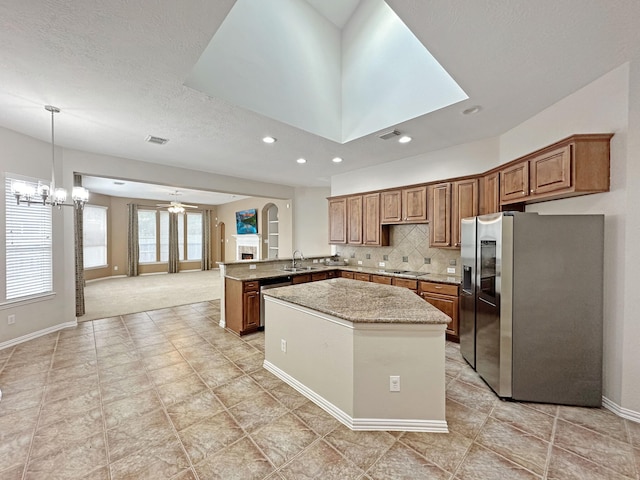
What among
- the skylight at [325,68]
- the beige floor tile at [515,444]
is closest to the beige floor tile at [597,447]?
the beige floor tile at [515,444]

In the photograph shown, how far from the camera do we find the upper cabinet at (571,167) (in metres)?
2.27

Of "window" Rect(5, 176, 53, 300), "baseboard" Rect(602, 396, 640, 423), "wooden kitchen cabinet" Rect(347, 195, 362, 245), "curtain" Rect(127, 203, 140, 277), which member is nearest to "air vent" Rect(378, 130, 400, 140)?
"wooden kitchen cabinet" Rect(347, 195, 362, 245)

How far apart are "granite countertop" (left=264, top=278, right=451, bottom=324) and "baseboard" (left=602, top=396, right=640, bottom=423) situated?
1728 mm

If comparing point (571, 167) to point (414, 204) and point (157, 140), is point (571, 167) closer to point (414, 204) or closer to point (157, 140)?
point (414, 204)

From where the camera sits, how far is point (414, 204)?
4469mm

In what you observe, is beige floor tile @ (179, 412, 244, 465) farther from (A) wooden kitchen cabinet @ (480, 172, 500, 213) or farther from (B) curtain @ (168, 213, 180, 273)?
(B) curtain @ (168, 213, 180, 273)

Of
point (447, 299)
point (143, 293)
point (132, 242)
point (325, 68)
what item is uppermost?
point (325, 68)

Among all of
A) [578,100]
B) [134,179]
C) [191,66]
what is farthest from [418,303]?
[134,179]

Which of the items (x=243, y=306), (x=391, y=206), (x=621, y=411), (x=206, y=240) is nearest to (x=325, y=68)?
(x=391, y=206)

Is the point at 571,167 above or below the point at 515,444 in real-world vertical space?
above

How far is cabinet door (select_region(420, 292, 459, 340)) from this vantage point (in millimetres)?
3600

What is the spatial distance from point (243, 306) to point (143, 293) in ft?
15.1

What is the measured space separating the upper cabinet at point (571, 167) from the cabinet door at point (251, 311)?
3779mm

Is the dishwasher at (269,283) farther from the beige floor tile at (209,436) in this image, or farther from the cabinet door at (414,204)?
the cabinet door at (414,204)
